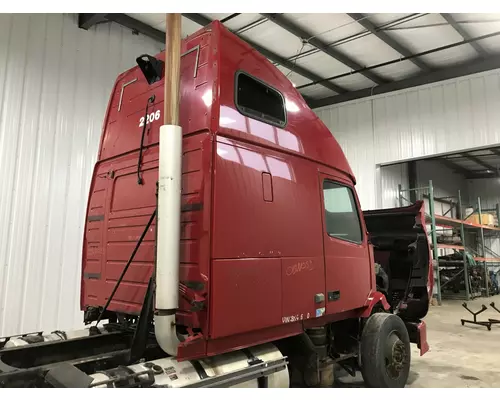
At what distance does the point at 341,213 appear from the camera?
4.16 metres

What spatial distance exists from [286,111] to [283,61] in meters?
6.65

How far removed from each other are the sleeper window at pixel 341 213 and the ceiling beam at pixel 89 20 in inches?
201

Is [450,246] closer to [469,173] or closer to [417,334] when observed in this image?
[417,334]

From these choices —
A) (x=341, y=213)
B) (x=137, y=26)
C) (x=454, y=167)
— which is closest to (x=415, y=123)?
(x=137, y=26)

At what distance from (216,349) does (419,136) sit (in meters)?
9.63

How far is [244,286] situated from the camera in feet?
9.27

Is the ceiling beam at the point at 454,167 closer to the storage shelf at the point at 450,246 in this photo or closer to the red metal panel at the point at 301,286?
the storage shelf at the point at 450,246

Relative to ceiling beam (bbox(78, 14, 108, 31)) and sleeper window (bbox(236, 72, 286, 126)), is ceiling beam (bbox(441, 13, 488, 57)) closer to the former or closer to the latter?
sleeper window (bbox(236, 72, 286, 126))

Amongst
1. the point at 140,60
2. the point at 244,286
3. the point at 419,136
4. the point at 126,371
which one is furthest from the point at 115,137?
the point at 419,136

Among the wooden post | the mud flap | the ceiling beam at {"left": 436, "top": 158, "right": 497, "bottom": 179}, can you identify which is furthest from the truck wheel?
the ceiling beam at {"left": 436, "top": 158, "right": 497, "bottom": 179}

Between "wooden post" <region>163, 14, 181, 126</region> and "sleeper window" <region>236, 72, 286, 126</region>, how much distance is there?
53cm

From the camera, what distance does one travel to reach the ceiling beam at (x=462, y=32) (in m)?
8.02

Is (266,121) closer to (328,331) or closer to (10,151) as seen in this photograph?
(328,331)

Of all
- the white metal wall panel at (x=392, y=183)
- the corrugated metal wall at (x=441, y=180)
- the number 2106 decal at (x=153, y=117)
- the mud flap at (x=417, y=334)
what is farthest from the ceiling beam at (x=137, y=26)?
the corrugated metal wall at (x=441, y=180)
